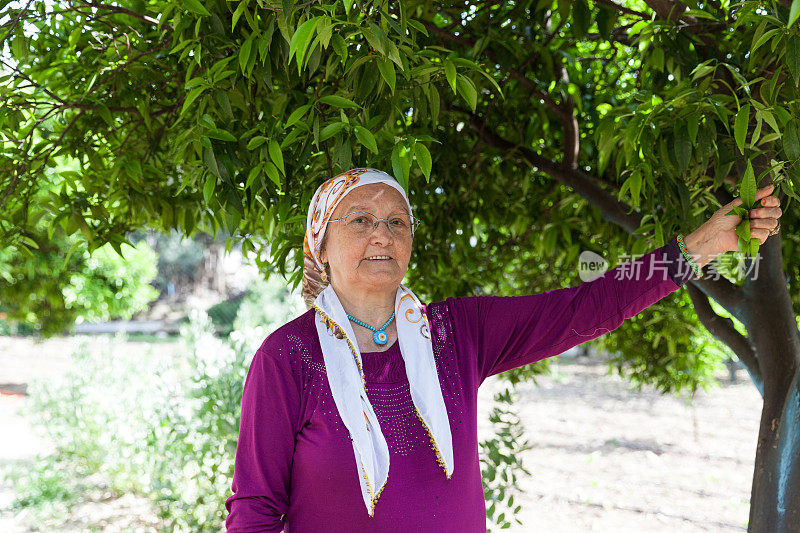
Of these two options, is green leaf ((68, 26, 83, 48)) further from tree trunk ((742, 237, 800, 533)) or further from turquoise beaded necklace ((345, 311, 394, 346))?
tree trunk ((742, 237, 800, 533))

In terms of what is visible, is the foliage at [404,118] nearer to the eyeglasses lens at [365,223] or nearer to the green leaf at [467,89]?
the green leaf at [467,89]

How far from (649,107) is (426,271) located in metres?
1.59

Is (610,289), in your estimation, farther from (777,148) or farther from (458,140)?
(458,140)

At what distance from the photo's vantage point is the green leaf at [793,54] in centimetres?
140

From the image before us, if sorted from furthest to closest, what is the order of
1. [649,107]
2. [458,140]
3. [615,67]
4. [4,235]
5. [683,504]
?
[683,504]
[615,67]
[458,140]
[4,235]
[649,107]

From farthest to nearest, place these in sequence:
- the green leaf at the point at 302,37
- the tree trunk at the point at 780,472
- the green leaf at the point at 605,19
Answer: the green leaf at the point at 605,19, the tree trunk at the point at 780,472, the green leaf at the point at 302,37

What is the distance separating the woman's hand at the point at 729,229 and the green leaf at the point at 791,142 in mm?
101

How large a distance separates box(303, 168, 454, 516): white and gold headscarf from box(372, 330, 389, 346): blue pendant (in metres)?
0.06

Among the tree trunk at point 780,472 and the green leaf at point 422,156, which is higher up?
the green leaf at point 422,156

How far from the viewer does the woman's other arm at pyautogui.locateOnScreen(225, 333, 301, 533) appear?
5.15ft

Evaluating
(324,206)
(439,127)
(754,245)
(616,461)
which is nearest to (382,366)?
(324,206)

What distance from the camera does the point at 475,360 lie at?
5.98 feet

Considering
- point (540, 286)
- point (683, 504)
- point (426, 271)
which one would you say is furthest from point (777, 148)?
point (683, 504)

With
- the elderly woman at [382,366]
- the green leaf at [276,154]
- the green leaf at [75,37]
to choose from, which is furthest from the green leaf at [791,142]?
the green leaf at [75,37]
